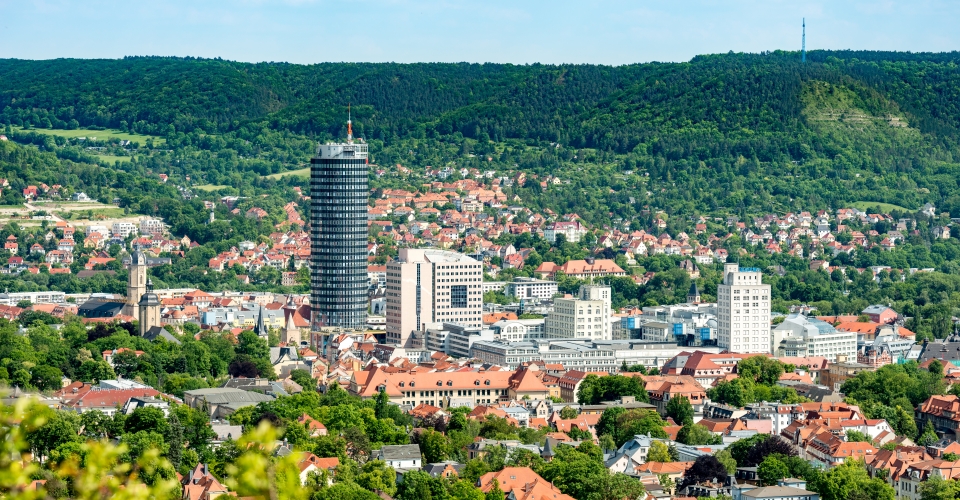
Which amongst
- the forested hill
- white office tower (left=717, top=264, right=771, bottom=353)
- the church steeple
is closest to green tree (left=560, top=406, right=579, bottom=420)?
white office tower (left=717, top=264, right=771, bottom=353)

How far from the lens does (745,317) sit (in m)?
74.2

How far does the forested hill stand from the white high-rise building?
56.2 meters

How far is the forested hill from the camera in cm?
14612

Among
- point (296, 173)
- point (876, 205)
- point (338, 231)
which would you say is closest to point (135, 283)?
point (338, 231)

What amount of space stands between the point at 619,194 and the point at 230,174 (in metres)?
35.7

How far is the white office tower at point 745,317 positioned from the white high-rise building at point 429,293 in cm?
1155

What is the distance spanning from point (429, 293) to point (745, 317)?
14.4 m

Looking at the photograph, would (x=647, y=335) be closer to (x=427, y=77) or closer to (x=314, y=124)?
(x=314, y=124)

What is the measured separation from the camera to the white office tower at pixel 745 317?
74.1 m

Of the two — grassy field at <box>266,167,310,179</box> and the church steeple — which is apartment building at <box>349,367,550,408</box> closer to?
the church steeple

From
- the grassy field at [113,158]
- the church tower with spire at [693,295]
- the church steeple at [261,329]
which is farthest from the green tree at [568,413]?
the grassy field at [113,158]

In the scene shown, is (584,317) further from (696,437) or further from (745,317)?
(696,437)

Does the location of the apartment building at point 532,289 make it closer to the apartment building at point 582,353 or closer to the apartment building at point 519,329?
the apartment building at point 519,329

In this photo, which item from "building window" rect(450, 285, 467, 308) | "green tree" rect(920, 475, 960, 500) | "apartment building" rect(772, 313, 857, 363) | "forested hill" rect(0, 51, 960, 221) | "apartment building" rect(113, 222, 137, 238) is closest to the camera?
"green tree" rect(920, 475, 960, 500)
